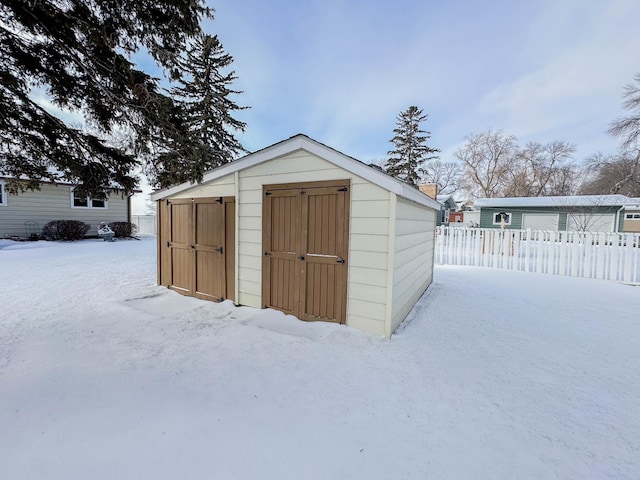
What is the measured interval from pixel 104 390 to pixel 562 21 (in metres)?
10.7

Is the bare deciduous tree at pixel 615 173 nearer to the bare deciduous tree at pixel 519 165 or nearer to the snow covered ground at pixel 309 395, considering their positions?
the bare deciduous tree at pixel 519 165

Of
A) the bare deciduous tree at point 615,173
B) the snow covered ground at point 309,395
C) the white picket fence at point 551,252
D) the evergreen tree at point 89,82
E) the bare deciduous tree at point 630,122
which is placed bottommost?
the snow covered ground at point 309,395

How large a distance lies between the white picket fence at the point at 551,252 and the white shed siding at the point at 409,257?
12.3 ft

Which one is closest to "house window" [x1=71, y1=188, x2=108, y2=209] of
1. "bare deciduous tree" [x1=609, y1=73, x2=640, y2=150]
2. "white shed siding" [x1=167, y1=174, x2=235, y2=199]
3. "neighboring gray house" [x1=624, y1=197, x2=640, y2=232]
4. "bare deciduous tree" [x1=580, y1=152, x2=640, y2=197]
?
"white shed siding" [x1=167, y1=174, x2=235, y2=199]

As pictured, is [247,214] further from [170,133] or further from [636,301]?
[636,301]

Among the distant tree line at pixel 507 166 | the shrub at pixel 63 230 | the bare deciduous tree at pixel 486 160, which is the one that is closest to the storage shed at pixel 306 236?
the shrub at pixel 63 230

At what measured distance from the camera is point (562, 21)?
6.44 m

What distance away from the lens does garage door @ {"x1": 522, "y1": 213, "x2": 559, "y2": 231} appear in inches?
677

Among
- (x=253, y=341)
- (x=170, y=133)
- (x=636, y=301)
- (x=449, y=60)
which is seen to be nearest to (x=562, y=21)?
(x=449, y=60)

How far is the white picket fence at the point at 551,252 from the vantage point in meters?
6.68

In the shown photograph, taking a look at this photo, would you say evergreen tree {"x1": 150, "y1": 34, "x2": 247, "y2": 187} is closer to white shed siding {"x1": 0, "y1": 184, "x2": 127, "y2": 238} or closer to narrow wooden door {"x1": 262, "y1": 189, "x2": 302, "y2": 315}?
white shed siding {"x1": 0, "y1": 184, "x2": 127, "y2": 238}

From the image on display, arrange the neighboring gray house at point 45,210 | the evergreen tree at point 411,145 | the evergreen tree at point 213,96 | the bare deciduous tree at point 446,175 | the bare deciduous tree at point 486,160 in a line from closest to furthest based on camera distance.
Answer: the neighboring gray house at point 45,210
the evergreen tree at point 213,96
the evergreen tree at point 411,145
the bare deciduous tree at point 486,160
the bare deciduous tree at point 446,175

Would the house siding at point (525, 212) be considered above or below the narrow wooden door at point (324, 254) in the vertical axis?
above

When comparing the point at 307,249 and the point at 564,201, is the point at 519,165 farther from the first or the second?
the point at 307,249
